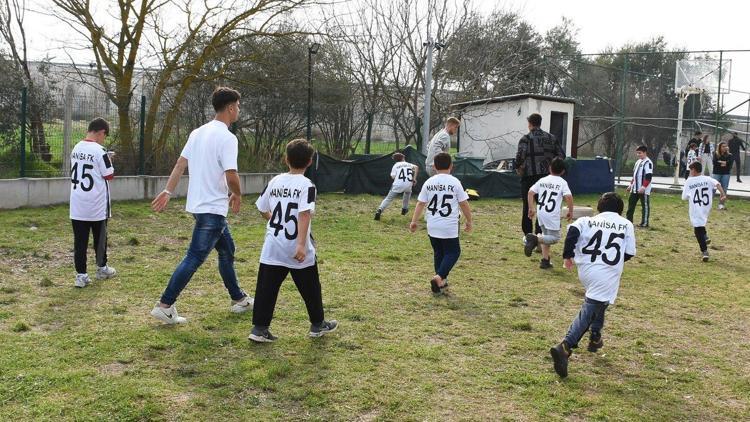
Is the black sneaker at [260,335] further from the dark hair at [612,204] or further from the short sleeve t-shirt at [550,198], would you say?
the short sleeve t-shirt at [550,198]

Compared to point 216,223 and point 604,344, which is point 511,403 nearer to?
point 604,344

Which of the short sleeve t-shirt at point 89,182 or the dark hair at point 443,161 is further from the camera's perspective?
the dark hair at point 443,161

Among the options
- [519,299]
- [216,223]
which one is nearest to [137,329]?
[216,223]

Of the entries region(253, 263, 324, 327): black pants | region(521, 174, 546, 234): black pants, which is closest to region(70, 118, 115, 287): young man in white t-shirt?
region(253, 263, 324, 327): black pants

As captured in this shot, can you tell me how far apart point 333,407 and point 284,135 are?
49.4 ft

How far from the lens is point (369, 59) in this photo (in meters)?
24.0

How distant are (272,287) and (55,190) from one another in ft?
31.3

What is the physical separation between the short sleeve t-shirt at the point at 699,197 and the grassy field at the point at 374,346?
1.08 metres

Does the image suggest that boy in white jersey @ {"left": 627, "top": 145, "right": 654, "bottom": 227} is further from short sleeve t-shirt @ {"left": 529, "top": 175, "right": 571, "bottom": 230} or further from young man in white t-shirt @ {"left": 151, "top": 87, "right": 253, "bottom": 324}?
young man in white t-shirt @ {"left": 151, "top": 87, "right": 253, "bottom": 324}

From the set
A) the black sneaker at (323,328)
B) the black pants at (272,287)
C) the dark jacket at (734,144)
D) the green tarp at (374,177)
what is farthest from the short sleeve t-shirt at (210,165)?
the dark jacket at (734,144)

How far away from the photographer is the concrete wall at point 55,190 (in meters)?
12.6

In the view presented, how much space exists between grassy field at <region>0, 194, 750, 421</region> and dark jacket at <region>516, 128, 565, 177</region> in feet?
4.03

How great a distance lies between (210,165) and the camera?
5.56 m

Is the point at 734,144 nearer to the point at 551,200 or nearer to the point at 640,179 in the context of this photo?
the point at 640,179
